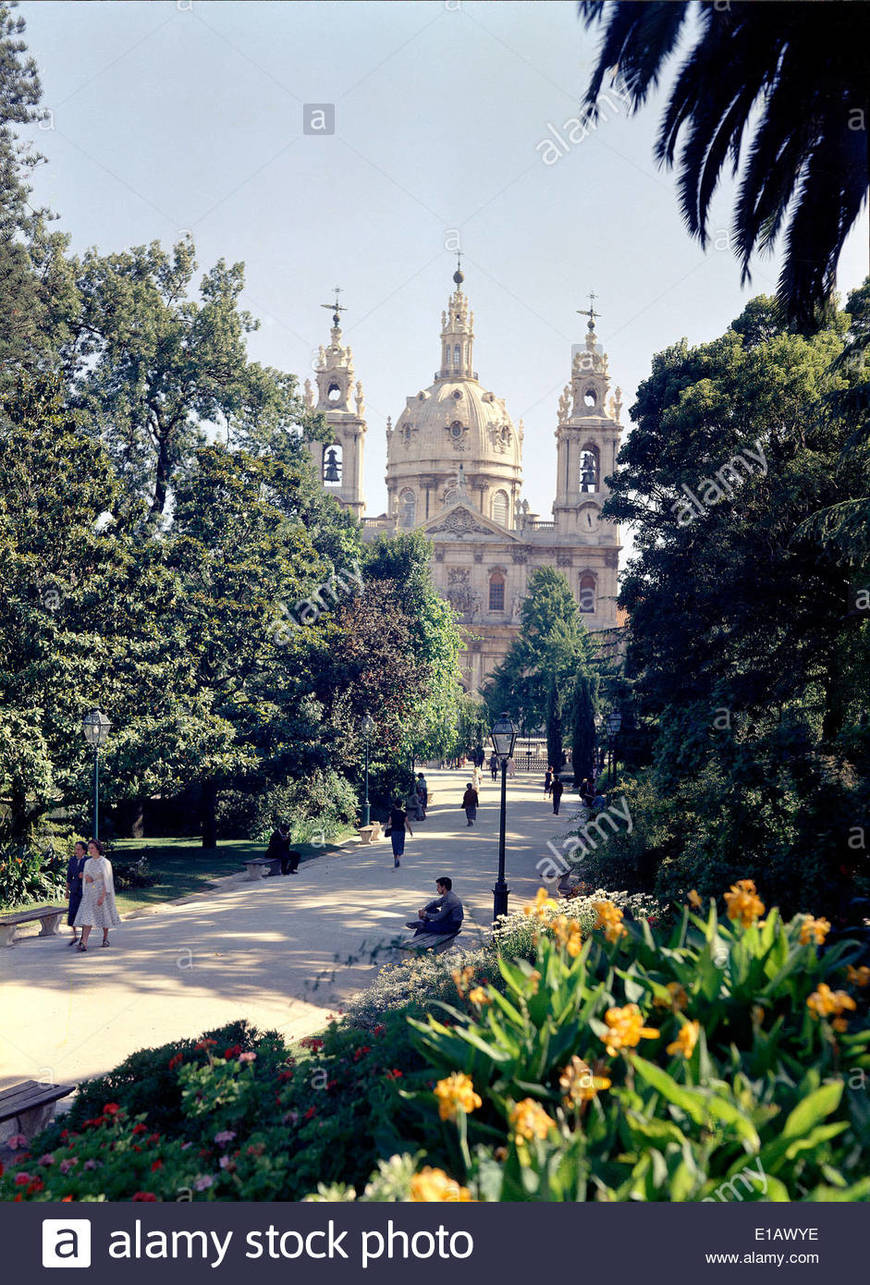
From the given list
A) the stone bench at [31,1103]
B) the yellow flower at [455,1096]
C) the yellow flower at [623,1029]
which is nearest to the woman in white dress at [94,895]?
the stone bench at [31,1103]

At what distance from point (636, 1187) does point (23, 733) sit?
48.9ft

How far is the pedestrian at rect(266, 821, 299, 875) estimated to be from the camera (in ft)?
66.0

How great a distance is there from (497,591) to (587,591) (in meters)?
8.46

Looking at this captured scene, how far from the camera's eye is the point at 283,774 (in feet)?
79.6

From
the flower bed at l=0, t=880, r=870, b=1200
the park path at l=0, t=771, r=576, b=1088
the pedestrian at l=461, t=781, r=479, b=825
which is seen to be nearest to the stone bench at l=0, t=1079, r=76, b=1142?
the flower bed at l=0, t=880, r=870, b=1200

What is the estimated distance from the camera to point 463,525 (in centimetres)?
8338

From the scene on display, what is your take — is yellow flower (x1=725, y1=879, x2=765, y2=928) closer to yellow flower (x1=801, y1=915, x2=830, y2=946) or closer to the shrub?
yellow flower (x1=801, y1=915, x2=830, y2=946)

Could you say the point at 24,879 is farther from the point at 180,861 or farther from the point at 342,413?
the point at 342,413

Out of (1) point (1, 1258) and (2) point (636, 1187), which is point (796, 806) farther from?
(1) point (1, 1258)

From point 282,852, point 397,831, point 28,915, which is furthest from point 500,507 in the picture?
point 28,915

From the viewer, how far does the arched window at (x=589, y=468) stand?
262 ft

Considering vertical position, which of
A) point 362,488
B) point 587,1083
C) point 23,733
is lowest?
point 587,1083

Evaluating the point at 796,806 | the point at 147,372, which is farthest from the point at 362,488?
the point at 796,806

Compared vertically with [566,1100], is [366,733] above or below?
above
